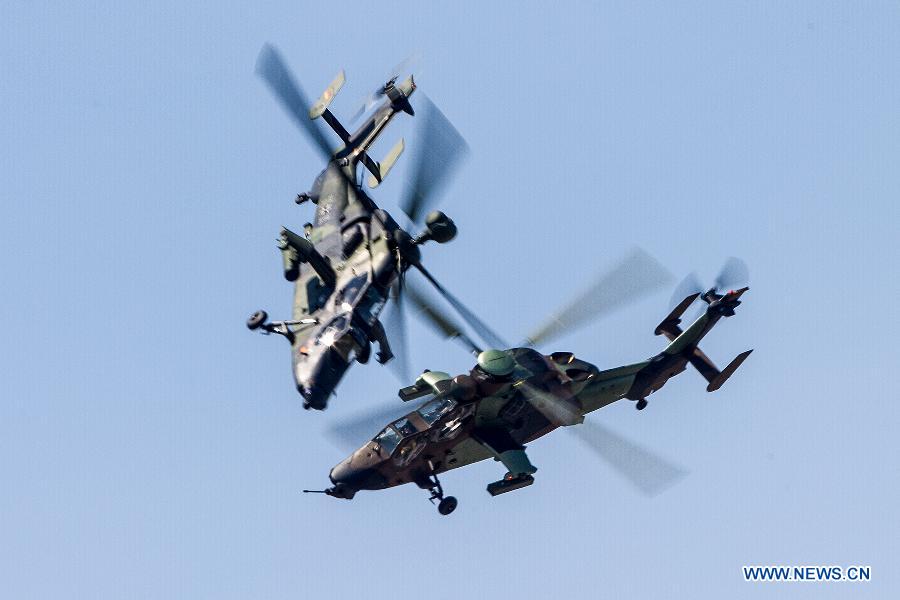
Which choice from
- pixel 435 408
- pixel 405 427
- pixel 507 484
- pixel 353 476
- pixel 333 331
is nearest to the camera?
pixel 507 484

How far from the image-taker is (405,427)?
44.4 metres

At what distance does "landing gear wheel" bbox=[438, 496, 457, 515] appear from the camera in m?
44.0

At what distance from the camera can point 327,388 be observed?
45.1 meters

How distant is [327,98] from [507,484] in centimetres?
1581

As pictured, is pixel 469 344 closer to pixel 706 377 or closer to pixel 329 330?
pixel 329 330

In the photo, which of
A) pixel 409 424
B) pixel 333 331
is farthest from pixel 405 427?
pixel 333 331

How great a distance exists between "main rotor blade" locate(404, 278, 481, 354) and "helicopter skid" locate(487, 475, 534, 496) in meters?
3.70

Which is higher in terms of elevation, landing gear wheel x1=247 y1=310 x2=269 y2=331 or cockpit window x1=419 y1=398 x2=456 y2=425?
landing gear wheel x1=247 y1=310 x2=269 y2=331

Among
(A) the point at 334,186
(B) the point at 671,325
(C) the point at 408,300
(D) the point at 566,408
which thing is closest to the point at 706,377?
(B) the point at 671,325

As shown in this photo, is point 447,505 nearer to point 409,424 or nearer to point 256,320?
point 409,424

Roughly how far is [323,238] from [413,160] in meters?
3.90

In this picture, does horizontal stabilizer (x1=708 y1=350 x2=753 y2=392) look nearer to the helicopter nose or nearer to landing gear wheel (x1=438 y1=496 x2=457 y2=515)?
landing gear wheel (x1=438 y1=496 x2=457 y2=515)

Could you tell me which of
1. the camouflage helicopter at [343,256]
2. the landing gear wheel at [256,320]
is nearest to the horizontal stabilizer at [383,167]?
the camouflage helicopter at [343,256]

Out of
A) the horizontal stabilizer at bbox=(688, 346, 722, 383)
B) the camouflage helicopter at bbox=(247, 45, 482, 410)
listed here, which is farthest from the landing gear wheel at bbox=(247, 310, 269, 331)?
the horizontal stabilizer at bbox=(688, 346, 722, 383)
